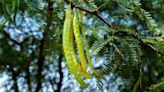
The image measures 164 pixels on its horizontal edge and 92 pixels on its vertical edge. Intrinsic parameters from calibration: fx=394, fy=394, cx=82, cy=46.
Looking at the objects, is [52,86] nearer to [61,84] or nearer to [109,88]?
[61,84]

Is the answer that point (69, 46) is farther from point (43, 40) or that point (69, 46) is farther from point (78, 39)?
point (43, 40)

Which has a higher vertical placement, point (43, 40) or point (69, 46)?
point (69, 46)

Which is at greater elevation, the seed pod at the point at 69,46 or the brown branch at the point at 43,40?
the seed pod at the point at 69,46

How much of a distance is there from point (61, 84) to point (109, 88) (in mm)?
441

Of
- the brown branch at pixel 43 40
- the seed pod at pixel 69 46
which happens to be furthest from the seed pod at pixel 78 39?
the brown branch at pixel 43 40

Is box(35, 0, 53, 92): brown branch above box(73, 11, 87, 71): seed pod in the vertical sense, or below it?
below

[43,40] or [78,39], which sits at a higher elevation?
[78,39]

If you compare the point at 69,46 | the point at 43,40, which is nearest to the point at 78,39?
the point at 69,46

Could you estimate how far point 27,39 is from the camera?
373 centimetres

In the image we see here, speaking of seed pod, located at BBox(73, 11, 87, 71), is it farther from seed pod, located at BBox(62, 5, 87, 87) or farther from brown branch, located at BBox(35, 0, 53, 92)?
brown branch, located at BBox(35, 0, 53, 92)

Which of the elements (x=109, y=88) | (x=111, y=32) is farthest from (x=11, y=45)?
(x=111, y=32)

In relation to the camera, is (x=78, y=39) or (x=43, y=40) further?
(x=43, y=40)

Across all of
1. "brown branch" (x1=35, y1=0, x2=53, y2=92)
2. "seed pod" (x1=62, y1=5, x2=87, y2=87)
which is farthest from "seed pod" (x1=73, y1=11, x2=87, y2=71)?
"brown branch" (x1=35, y1=0, x2=53, y2=92)

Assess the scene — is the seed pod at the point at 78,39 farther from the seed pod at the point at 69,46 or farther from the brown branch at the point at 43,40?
the brown branch at the point at 43,40
